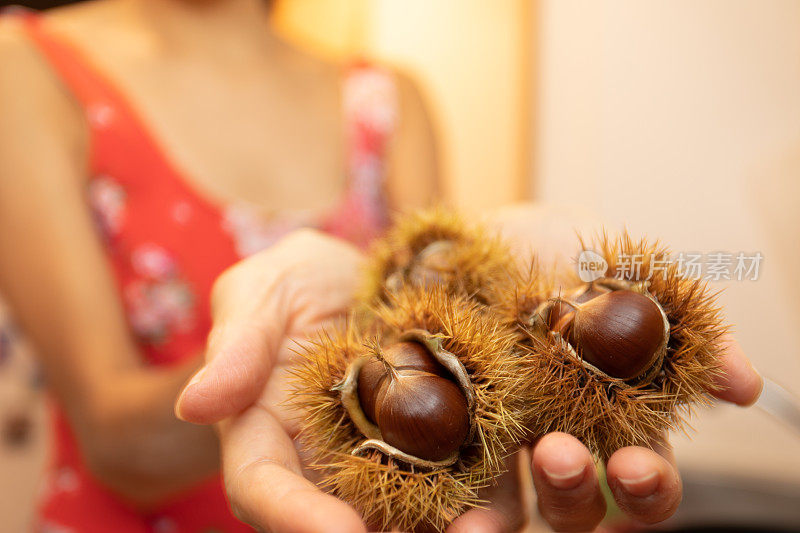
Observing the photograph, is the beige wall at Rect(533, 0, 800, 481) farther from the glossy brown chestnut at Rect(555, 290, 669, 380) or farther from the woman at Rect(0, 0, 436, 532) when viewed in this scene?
the woman at Rect(0, 0, 436, 532)

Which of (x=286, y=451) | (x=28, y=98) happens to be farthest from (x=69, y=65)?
(x=286, y=451)

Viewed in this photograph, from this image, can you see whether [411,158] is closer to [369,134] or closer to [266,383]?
→ [369,134]

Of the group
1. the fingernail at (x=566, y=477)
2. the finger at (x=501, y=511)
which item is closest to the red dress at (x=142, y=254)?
the finger at (x=501, y=511)

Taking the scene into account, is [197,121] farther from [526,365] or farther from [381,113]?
[526,365]

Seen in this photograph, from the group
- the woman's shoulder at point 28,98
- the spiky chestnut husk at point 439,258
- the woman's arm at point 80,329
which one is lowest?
the woman's arm at point 80,329

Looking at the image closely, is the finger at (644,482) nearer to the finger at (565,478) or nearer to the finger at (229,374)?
the finger at (565,478)

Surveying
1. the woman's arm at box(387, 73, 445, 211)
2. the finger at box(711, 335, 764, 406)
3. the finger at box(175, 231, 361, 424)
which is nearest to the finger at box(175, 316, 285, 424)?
the finger at box(175, 231, 361, 424)

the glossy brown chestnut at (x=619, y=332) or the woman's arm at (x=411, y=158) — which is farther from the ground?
the glossy brown chestnut at (x=619, y=332)

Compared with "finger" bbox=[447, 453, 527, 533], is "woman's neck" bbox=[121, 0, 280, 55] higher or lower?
higher
